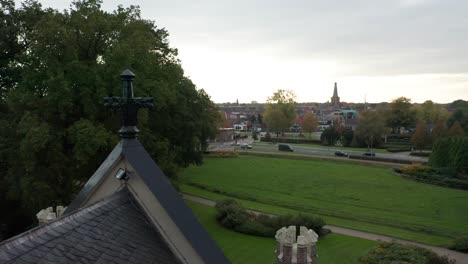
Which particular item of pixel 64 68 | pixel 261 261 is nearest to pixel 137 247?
pixel 261 261

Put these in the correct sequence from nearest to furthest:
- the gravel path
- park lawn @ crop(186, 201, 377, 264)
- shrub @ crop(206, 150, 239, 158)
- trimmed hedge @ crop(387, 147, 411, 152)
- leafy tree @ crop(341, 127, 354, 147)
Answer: park lawn @ crop(186, 201, 377, 264) → the gravel path → shrub @ crop(206, 150, 239, 158) → trimmed hedge @ crop(387, 147, 411, 152) → leafy tree @ crop(341, 127, 354, 147)

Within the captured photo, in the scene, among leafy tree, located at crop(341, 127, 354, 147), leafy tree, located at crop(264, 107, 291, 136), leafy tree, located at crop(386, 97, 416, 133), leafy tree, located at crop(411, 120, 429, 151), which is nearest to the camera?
leafy tree, located at crop(411, 120, 429, 151)

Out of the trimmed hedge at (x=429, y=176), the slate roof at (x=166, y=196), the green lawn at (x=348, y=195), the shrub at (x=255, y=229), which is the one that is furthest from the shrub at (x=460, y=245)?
the trimmed hedge at (x=429, y=176)

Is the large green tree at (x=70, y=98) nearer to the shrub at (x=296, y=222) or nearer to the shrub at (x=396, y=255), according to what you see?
the shrub at (x=296, y=222)

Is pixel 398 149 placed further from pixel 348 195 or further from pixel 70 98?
pixel 70 98

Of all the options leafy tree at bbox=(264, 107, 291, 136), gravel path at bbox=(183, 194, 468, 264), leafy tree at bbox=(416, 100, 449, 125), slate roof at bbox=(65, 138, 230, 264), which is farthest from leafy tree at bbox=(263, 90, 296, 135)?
slate roof at bbox=(65, 138, 230, 264)

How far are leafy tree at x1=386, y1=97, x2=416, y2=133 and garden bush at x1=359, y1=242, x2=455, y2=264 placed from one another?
6686 cm

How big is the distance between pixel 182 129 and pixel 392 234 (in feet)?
49.5

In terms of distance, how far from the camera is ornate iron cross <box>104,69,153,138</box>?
490 cm

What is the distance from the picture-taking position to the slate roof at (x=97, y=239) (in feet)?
10.3

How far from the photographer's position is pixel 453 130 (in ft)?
189

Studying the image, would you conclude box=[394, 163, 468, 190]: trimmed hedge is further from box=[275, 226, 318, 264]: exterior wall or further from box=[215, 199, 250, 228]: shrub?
box=[275, 226, 318, 264]: exterior wall

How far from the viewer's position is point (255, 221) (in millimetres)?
21484

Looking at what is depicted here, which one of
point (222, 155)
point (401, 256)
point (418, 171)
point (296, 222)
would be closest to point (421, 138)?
point (418, 171)
